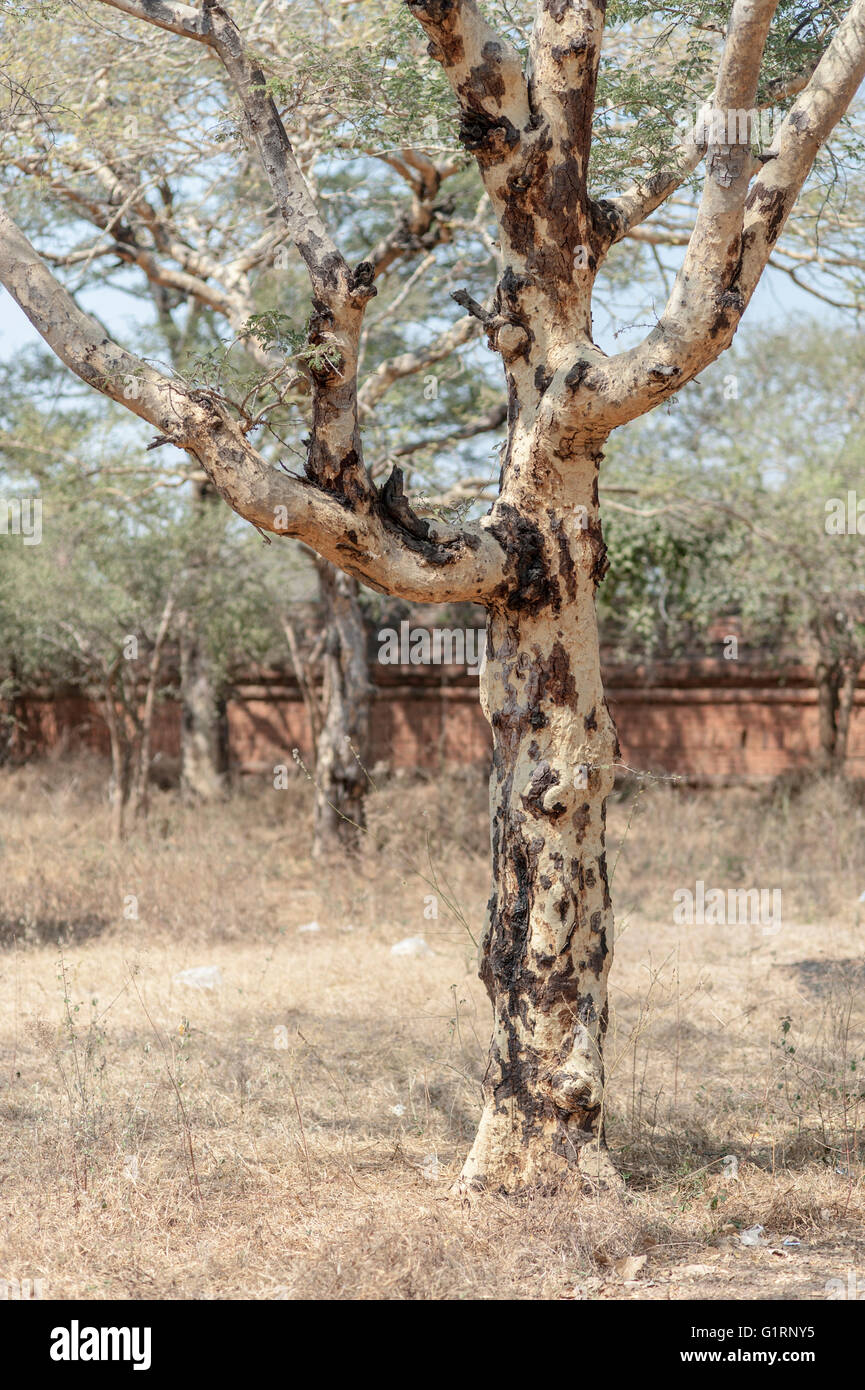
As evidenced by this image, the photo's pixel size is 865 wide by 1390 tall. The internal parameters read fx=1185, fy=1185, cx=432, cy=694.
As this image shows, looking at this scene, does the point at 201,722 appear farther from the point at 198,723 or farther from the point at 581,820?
the point at 581,820

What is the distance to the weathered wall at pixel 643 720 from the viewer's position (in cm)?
1345

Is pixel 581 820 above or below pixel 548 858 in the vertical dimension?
above

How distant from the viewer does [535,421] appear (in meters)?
4.42

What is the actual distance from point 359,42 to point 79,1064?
20.8 feet

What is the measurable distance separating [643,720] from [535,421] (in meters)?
9.79

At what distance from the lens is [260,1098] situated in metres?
5.56

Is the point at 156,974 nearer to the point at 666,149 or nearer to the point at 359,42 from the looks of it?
the point at 666,149

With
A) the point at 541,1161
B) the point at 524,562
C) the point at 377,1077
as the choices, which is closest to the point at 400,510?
the point at 524,562

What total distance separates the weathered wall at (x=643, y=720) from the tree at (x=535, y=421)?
29.8 ft

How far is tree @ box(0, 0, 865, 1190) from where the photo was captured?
158 inches

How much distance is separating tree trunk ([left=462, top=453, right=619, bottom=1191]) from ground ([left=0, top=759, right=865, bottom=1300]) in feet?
0.84

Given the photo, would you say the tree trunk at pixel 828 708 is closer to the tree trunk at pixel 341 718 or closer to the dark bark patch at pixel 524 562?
the tree trunk at pixel 341 718

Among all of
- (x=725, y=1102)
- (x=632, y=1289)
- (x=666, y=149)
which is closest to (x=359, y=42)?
(x=666, y=149)

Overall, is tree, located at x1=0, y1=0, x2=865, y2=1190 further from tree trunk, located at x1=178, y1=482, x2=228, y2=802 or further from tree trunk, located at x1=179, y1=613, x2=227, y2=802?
tree trunk, located at x1=179, y1=613, x2=227, y2=802
